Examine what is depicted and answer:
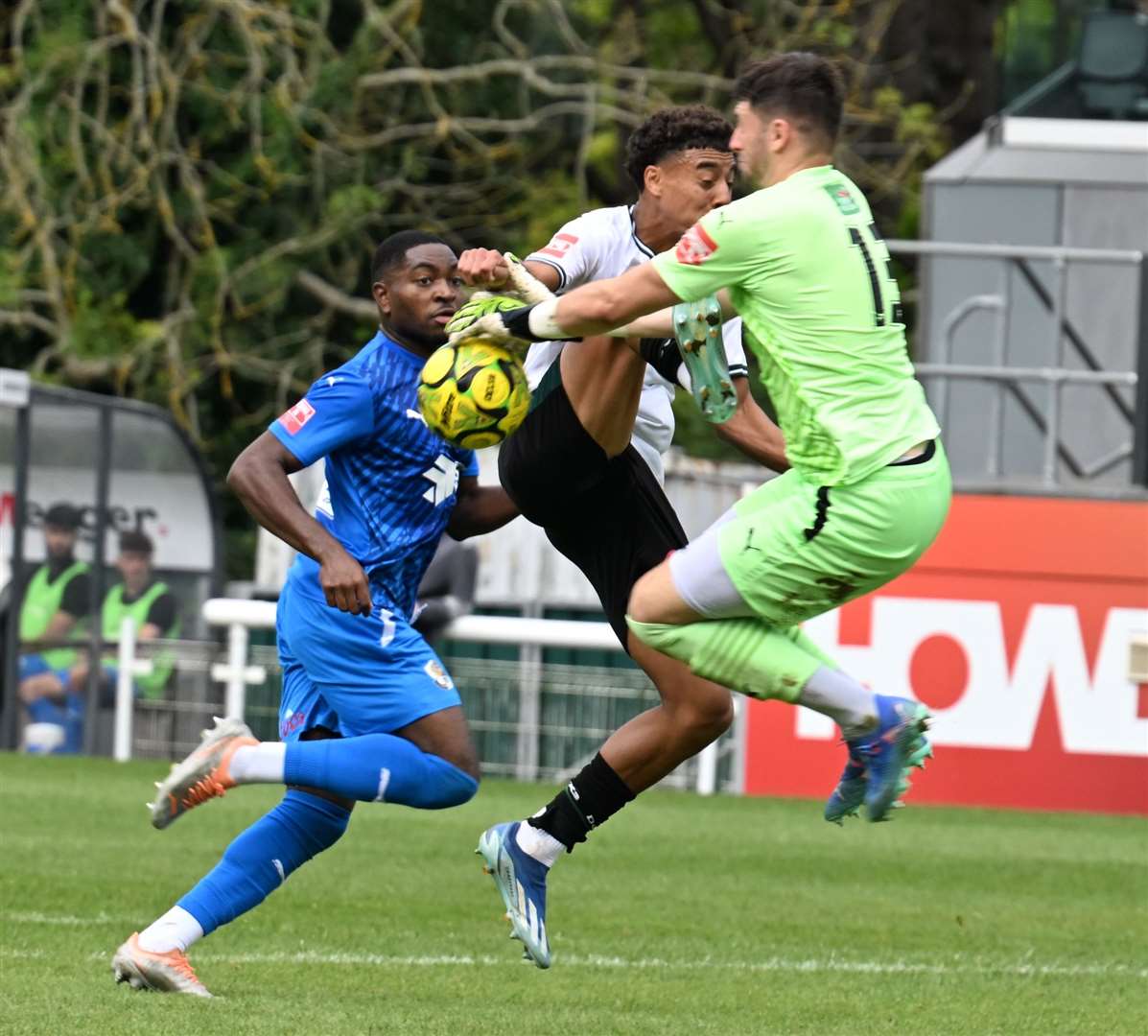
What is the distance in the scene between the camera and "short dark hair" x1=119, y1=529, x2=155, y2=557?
16.3m

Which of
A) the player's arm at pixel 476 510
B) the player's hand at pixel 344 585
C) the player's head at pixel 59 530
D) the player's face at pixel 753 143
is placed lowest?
the player's head at pixel 59 530

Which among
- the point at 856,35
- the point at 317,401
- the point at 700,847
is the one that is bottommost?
the point at 700,847

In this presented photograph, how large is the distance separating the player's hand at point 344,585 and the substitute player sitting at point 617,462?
68 centimetres

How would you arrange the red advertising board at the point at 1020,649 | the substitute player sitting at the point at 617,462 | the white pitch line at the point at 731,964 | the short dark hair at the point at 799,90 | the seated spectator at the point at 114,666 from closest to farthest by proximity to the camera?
the short dark hair at the point at 799,90, the substitute player sitting at the point at 617,462, the white pitch line at the point at 731,964, the red advertising board at the point at 1020,649, the seated spectator at the point at 114,666

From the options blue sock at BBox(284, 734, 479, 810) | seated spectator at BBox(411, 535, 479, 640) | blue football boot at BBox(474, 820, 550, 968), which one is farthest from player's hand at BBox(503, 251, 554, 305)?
seated spectator at BBox(411, 535, 479, 640)

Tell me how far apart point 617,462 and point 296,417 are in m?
0.95

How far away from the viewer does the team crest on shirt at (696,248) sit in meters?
5.88

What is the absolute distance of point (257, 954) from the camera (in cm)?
782

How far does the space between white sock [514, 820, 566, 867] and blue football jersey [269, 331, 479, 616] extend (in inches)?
27.5

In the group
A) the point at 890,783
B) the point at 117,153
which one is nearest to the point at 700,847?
the point at 890,783

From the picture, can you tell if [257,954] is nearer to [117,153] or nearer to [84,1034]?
[84,1034]

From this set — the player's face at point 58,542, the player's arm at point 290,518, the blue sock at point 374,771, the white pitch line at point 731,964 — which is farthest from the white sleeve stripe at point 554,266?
the player's face at point 58,542

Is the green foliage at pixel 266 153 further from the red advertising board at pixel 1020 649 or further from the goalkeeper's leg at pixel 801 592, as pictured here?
the goalkeeper's leg at pixel 801 592

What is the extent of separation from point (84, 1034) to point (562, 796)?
160cm
